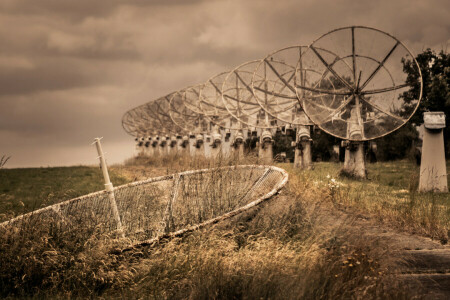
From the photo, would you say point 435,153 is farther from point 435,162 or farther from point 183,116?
point 183,116

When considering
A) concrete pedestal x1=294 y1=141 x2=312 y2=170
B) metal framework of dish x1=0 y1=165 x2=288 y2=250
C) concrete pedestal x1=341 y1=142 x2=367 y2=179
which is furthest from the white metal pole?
concrete pedestal x1=294 y1=141 x2=312 y2=170

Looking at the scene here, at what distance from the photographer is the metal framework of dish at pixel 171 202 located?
733cm

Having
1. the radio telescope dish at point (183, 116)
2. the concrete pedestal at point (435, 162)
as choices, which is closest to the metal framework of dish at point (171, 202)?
the concrete pedestal at point (435, 162)

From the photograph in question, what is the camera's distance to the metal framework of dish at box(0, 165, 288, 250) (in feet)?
24.1

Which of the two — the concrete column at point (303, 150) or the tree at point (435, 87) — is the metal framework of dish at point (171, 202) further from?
the tree at point (435, 87)

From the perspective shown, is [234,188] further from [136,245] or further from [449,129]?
[449,129]

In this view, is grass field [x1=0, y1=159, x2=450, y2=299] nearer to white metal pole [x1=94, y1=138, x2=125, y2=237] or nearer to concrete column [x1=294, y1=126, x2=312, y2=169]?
white metal pole [x1=94, y1=138, x2=125, y2=237]

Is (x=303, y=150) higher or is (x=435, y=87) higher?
(x=435, y=87)

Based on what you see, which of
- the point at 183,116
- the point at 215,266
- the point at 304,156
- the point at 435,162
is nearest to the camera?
the point at 215,266

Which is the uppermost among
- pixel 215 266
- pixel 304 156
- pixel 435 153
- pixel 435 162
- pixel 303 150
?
pixel 303 150

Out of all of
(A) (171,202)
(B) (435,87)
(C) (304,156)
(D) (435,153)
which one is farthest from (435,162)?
(B) (435,87)

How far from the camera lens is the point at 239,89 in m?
25.9

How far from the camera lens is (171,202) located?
8852mm

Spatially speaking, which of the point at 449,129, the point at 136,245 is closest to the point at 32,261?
the point at 136,245
